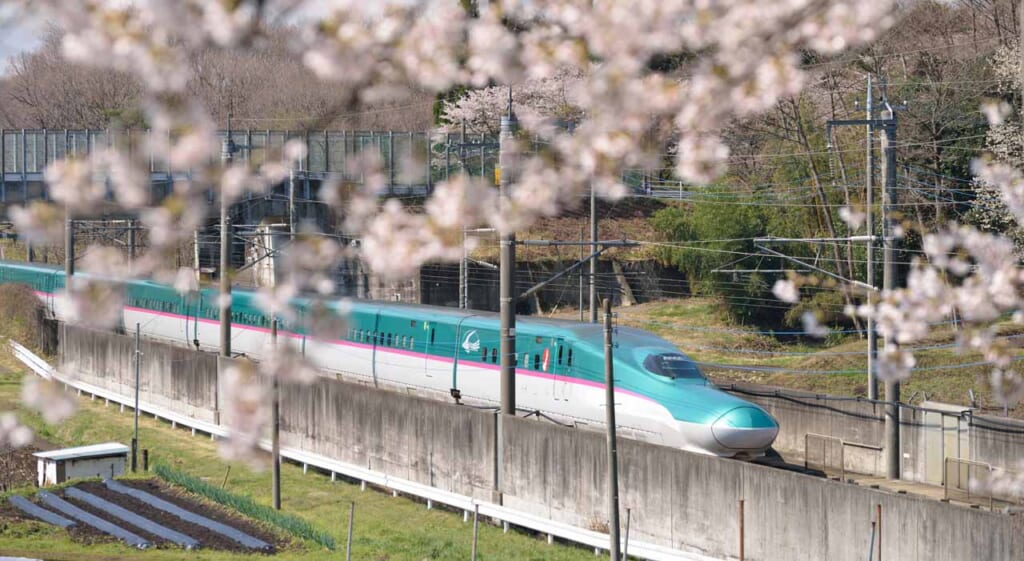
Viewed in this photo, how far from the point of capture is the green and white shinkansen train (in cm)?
2066

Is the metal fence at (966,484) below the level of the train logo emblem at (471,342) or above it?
below

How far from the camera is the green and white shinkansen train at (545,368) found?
20.7 m

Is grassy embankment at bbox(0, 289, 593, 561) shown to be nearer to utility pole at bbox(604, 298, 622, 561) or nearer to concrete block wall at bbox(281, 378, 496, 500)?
concrete block wall at bbox(281, 378, 496, 500)

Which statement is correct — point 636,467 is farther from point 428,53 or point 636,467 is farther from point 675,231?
point 675,231

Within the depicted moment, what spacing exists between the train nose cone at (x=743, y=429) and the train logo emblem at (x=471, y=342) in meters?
7.13

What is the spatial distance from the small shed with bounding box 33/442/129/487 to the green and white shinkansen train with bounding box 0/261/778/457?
4.07 meters

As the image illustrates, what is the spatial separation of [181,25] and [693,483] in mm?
14931

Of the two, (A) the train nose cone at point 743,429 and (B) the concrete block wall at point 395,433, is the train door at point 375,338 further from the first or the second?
(A) the train nose cone at point 743,429

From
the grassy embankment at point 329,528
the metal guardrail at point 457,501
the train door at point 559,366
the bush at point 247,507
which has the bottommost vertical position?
Result: the grassy embankment at point 329,528

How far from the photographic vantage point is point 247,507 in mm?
23078

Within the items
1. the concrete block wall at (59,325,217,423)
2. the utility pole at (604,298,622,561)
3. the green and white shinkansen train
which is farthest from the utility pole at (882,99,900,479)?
the concrete block wall at (59,325,217,423)

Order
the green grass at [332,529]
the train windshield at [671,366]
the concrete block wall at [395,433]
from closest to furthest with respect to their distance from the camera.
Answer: the green grass at [332,529]
the train windshield at [671,366]
the concrete block wall at [395,433]

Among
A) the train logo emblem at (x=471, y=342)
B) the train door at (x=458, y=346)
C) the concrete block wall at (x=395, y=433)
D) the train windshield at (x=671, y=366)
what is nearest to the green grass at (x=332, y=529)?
the concrete block wall at (x=395, y=433)

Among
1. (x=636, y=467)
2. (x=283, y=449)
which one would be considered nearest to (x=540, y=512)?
(x=636, y=467)
